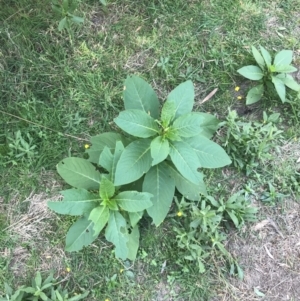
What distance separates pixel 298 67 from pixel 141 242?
161cm

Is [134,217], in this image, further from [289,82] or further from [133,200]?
[289,82]

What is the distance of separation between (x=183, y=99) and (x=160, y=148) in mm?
380

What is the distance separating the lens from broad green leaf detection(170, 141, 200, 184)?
2307 millimetres

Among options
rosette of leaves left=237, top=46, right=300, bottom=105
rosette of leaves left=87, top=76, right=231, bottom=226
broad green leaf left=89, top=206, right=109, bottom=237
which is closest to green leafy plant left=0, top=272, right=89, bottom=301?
broad green leaf left=89, top=206, right=109, bottom=237

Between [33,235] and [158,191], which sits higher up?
[158,191]

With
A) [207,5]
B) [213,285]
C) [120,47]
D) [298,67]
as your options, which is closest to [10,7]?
[120,47]

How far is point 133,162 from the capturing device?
7.76 ft

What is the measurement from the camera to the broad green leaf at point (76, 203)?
90.7 inches

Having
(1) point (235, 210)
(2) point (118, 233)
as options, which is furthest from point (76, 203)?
(1) point (235, 210)

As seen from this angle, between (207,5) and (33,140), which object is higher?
(207,5)

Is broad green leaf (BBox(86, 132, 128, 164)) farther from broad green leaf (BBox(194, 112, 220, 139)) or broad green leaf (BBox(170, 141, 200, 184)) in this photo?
broad green leaf (BBox(194, 112, 220, 139))

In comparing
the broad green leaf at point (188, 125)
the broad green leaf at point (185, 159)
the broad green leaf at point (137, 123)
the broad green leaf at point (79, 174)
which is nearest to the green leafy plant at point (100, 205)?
the broad green leaf at point (79, 174)

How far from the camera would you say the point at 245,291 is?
2.67 meters

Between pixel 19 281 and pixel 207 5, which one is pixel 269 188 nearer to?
pixel 207 5
